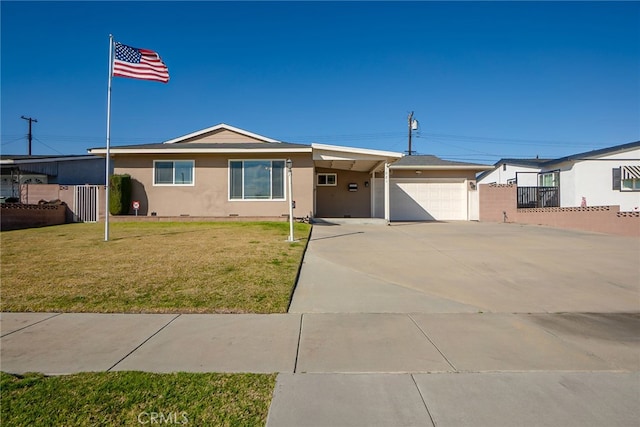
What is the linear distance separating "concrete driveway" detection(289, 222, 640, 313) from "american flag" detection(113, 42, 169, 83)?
24.0 ft

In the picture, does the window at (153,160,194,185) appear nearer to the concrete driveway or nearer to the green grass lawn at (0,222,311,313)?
the green grass lawn at (0,222,311,313)

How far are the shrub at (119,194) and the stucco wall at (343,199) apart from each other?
30.9 ft

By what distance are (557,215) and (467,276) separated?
1176 centimetres

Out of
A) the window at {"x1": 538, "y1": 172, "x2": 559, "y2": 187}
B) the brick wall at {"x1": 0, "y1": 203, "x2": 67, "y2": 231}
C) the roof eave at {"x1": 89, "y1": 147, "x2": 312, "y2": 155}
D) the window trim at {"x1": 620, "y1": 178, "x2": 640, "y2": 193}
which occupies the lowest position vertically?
the brick wall at {"x1": 0, "y1": 203, "x2": 67, "y2": 231}

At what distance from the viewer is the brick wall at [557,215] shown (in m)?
13.5

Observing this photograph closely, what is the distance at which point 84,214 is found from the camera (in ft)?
54.0

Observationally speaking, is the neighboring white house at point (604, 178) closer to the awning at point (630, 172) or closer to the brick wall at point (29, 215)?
the awning at point (630, 172)

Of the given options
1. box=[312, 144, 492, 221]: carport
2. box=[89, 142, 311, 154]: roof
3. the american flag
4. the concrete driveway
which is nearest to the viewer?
the concrete driveway

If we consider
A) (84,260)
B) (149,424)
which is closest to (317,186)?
(84,260)

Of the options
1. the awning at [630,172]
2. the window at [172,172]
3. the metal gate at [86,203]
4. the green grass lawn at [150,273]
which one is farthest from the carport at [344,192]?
the awning at [630,172]

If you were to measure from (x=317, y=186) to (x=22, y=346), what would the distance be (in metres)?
17.1

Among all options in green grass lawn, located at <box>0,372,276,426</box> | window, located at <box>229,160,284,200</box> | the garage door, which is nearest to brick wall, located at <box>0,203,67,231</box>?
window, located at <box>229,160,284,200</box>

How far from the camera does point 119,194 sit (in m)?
15.4

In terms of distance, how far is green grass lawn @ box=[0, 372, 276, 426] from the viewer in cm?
260
